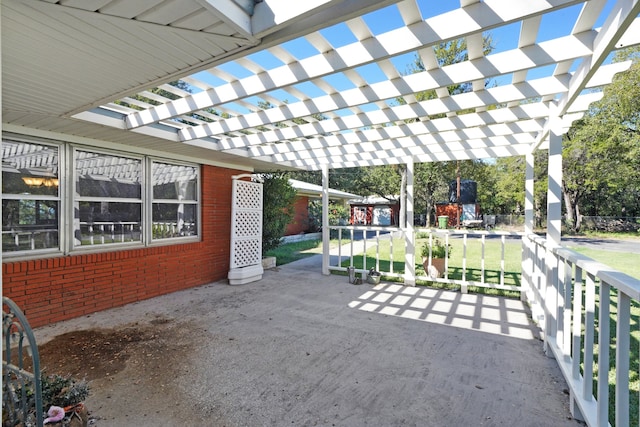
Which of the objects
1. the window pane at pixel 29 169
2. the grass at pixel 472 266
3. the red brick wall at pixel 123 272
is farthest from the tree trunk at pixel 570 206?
the window pane at pixel 29 169

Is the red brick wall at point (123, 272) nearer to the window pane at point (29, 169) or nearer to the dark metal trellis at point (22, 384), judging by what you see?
the window pane at point (29, 169)

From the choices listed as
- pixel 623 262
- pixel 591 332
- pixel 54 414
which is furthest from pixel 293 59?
pixel 623 262

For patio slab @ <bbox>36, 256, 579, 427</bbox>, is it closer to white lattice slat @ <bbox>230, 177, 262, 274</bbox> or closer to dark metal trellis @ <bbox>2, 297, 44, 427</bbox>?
dark metal trellis @ <bbox>2, 297, 44, 427</bbox>

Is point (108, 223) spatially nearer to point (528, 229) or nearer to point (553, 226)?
point (553, 226)

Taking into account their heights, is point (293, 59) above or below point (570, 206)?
above

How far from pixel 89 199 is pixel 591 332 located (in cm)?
604

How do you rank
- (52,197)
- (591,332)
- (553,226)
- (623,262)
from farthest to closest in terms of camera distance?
(623,262) < (52,197) < (553,226) < (591,332)

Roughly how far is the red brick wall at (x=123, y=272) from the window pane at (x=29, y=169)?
0.95 meters

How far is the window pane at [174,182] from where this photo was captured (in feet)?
18.9

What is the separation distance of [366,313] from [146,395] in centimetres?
296

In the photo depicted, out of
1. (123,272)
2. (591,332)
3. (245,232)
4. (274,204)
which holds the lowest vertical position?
(123,272)

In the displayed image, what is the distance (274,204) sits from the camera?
7.77 metres

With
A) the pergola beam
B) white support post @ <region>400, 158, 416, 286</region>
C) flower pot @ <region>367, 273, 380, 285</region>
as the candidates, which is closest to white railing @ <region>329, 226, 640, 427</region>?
the pergola beam

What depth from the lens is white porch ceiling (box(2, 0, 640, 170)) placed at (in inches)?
74.8
